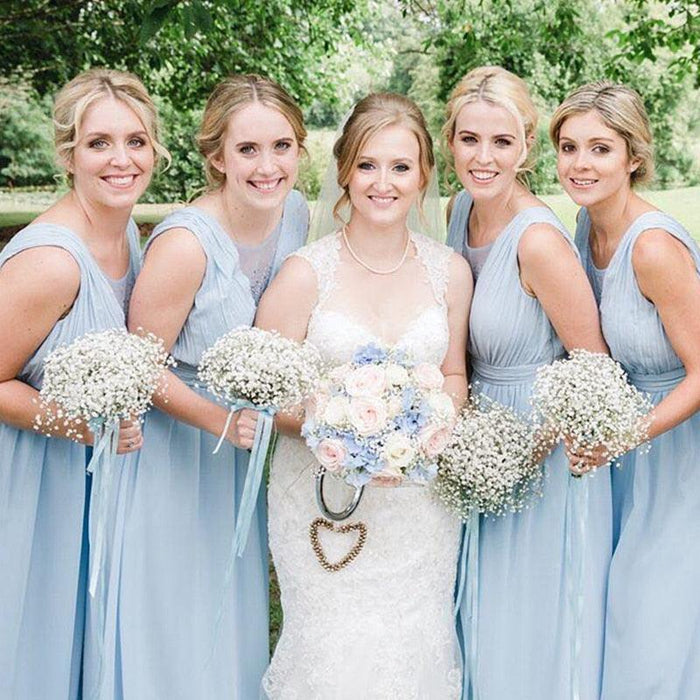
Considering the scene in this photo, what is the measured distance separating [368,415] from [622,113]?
1689 millimetres

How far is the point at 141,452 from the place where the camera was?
14.4 feet

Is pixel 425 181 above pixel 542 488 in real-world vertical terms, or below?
above

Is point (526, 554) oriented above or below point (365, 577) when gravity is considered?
above

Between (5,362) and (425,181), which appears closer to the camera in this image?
(5,362)

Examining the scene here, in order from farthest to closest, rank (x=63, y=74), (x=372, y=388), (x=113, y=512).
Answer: (x=63, y=74)
(x=113, y=512)
(x=372, y=388)

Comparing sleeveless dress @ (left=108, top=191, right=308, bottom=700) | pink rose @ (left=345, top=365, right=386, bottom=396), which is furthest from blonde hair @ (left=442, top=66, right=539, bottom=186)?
pink rose @ (left=345, top=365, right=386, bottom=396)

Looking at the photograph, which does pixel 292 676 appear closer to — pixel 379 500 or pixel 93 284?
pixel 379 500

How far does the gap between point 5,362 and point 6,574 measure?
897 mm

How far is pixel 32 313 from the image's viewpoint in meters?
4.00

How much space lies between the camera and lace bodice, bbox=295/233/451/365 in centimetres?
422

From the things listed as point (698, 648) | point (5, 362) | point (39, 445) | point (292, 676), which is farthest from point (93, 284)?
point (698, 648)

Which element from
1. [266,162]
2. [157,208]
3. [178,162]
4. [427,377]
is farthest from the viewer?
[157,208]

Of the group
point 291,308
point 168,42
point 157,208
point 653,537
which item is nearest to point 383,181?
point 291,308

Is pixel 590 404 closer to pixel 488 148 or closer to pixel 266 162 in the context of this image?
pixel 488 148
